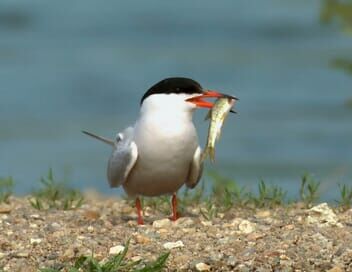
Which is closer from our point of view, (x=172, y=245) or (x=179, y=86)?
(x=172, y=245)

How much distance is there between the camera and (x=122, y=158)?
775 centimetres

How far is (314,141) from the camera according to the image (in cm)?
1512

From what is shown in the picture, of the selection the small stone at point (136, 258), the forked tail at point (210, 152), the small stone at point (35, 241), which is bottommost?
the small stone at point (35, 241)

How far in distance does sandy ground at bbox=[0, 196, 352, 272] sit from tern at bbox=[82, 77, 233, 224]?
9.5 inches

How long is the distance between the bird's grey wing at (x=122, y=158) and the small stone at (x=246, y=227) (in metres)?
0.83

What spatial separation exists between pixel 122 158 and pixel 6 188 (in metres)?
0.97

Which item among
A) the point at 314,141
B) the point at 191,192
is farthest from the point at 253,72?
the point at 191,192

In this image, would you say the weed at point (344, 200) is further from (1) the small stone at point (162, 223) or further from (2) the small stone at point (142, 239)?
(2) the small stone at point (142, 239)

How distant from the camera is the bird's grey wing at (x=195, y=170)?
25.6 ft

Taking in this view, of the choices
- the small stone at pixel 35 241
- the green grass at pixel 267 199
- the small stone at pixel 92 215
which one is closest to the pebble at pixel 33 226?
the small stone at pixel 35 241

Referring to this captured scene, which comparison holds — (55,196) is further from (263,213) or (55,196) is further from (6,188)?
(263,213)

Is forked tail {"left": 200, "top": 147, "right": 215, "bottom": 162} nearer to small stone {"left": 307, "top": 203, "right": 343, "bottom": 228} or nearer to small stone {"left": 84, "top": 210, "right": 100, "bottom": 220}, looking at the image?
small stone {"left": 307, "top": 203, "right": 343, "bottom": 228}

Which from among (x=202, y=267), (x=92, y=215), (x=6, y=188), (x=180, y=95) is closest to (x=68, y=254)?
(x=202, y=267)

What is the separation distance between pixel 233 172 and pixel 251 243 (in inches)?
293
